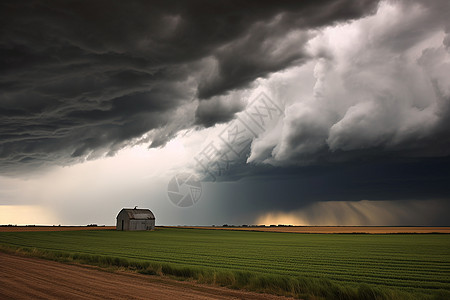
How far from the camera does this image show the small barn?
363 ft

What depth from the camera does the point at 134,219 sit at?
111125mm

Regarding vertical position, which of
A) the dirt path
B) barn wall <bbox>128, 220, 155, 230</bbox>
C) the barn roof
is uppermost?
the barn roof

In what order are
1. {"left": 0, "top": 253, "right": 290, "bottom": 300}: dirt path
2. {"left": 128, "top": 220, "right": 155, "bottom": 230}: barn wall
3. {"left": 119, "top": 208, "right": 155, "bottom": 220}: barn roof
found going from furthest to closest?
{"left": 119, "top": 208, "right": 155, "bottom": 220}: barn roof < {"left": 128, "top": 220, "right": 155, "bottom": 230}: barn wall < {"left": 0, "top": 253, "right": 290, "bottom": 300}: dirt path

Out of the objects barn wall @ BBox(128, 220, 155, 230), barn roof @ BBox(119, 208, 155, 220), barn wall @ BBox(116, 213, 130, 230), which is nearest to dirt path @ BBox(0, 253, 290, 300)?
barn wall @ BBox(128, 220, 155, 230)

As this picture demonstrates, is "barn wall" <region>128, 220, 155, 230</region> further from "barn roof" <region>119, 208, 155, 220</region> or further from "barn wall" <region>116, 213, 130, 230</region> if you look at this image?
"barn wall" <region>116, 213, 130, 230</region>

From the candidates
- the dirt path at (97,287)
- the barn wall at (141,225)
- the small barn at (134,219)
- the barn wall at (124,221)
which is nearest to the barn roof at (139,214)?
the small barn at (134,219)

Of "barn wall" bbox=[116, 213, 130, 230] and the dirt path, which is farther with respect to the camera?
"barn wall" bbox=[116, 213, 130, 230]

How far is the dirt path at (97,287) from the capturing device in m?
15.2

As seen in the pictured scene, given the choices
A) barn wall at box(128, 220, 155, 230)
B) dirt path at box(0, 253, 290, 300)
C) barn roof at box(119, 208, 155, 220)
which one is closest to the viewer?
dirt path at box(0, 253, 290, 300)

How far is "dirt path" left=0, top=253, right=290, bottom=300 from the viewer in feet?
49.8

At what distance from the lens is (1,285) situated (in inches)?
672

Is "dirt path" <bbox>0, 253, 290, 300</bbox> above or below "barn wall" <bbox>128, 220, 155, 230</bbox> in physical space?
below

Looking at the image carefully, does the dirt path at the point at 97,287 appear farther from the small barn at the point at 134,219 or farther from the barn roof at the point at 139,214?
the barn roof at the point at 139,214

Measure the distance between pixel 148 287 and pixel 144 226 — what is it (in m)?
99.4
